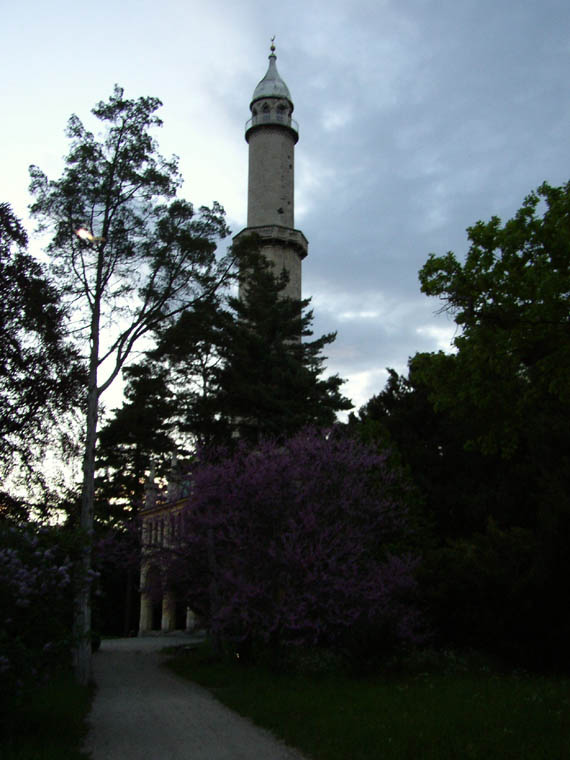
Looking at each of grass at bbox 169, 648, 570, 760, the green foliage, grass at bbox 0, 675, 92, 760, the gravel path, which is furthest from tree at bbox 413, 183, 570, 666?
grass at bbox 0, 675, 92, 760

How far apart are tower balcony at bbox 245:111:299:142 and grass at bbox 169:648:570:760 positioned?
138 feet

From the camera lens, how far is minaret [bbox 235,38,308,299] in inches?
1836

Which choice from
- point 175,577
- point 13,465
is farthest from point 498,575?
point 13,465

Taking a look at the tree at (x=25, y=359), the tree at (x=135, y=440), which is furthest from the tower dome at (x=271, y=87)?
the tree at (x=25, y=359)

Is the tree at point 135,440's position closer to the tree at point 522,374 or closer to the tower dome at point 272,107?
the tree at point 522,374

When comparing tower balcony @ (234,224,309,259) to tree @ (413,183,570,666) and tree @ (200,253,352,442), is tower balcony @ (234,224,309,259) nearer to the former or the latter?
tree @ (200,253,352,442)

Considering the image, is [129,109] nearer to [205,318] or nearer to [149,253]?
[149,253]

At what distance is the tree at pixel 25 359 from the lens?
16.0m

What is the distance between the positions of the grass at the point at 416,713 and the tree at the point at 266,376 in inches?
631

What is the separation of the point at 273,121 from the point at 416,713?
4584cm

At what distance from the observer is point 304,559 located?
1639 cm

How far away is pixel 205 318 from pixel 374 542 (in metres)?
8.49

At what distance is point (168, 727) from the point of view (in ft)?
35.1

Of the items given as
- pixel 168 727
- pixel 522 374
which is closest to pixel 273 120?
pixel 522 374
